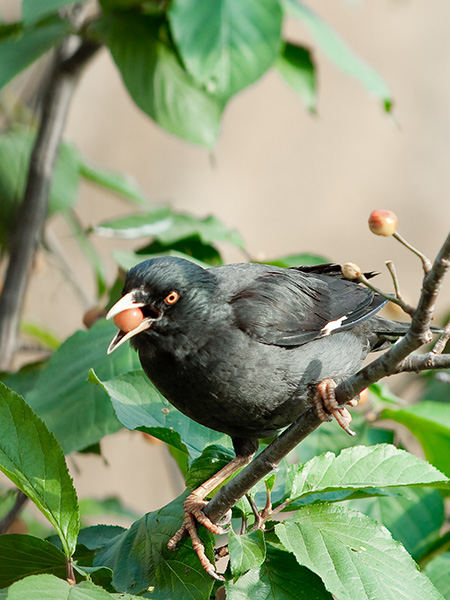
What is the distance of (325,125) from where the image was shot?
31.3ft

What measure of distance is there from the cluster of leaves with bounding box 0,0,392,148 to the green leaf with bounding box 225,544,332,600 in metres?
1.90

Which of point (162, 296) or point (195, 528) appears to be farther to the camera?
point (162, 296)

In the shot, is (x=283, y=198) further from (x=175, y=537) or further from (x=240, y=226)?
(x=175, y=537)

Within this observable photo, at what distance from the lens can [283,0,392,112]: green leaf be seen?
329 cm

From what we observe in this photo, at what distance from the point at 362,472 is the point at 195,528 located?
1.49 feet

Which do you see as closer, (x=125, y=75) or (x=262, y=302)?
(x=262, y=302)

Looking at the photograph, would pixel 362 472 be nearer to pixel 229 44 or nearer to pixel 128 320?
pixel 128 320

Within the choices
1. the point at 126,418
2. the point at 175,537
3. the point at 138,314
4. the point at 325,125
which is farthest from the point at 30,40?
the point at 325,125

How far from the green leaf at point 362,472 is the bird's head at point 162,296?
23.2 inches

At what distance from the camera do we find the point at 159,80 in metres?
3.21

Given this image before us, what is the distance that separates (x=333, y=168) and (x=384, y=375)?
8.21 meters

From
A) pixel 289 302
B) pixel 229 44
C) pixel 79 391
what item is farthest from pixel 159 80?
pixel 79 391

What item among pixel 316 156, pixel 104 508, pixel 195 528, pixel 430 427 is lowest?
pixel 104 508

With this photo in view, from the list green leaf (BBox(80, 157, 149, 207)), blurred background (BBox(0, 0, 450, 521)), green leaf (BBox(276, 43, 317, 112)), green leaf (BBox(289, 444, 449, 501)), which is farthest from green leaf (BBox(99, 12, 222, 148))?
blurred background (BBox(0, 0, 450, 521))
